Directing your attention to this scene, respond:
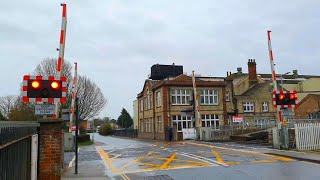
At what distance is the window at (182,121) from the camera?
49.1m

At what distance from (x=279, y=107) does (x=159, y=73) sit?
44.7 m

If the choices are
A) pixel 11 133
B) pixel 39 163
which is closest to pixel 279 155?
pixel 39 163

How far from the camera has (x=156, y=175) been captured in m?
13.7

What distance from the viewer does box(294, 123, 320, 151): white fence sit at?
21047mm

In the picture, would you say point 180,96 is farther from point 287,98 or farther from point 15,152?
point 15,152

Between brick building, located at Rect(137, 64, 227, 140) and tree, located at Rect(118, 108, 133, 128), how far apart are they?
83.2 m

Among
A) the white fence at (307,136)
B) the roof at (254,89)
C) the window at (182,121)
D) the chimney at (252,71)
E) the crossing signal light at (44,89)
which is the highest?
the chimney at (252,71)

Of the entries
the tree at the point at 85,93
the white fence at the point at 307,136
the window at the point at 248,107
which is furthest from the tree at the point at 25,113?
the window at the point at 248,107

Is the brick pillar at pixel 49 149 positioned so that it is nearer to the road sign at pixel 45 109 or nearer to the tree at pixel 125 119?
the road sign at pixel 45 109

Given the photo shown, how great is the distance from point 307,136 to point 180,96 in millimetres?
29467

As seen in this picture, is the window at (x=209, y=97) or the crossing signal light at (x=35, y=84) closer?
the crossing signal light at (x=35, y=84)

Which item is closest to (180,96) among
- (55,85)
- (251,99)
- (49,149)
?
(251,99)

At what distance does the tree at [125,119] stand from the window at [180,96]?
87.3 m

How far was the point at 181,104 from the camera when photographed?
49.8 m
